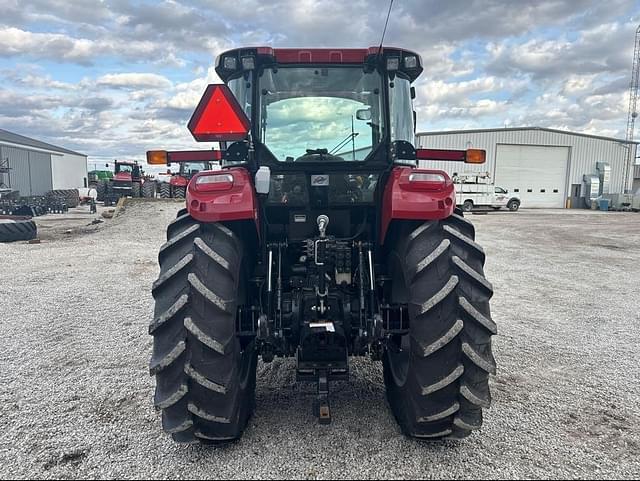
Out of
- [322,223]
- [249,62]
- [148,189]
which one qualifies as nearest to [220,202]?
[322,223]

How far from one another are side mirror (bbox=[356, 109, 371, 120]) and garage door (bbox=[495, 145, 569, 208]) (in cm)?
3406

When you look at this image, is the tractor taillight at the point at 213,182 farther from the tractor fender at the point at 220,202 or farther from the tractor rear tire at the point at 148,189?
the tractor rear tire at the point at 148,189

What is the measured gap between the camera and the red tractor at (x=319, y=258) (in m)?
2.74

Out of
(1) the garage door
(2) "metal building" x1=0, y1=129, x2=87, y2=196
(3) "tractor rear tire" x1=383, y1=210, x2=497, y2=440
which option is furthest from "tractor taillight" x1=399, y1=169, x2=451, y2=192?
(1) the garage door

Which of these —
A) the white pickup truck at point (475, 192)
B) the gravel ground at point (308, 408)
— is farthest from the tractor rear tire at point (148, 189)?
the gravel ground at point (308, 408)

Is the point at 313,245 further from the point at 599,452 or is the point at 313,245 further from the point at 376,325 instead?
the point at 599,452

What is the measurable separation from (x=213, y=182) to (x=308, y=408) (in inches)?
69.5

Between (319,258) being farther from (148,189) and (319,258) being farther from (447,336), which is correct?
(148,189)

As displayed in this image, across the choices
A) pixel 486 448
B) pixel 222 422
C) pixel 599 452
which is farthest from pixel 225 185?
pixel 599 452

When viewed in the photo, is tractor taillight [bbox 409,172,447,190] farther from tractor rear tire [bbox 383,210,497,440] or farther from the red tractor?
tractor rear tire [bbox 383,210,497,440]

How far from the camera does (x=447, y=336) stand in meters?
2.72

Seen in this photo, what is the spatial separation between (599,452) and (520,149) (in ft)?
119

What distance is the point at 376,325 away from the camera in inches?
117

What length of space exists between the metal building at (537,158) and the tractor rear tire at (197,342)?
33.3 metres
